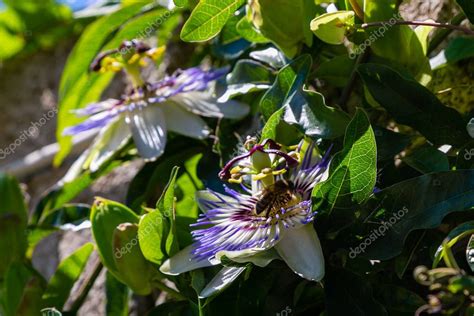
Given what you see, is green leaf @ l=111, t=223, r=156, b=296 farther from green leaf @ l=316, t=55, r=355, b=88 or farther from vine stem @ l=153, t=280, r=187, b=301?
green leaf @ l=316, t=55, r=355, b=88

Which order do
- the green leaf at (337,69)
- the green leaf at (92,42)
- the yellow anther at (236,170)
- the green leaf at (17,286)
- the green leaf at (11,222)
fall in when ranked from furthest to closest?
the green leaf at (92,42), the green leaf at (11,222), the green leaf at (17,286), the green leaf at (337,69), the yellow anther at (236,170)

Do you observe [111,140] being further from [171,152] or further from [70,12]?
[70,12]

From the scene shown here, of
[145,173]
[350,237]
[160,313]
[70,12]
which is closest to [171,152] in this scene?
[145,173]

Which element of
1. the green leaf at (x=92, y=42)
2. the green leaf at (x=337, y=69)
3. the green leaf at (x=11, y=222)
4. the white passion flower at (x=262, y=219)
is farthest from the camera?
the green leaf at (x=92, y=42)

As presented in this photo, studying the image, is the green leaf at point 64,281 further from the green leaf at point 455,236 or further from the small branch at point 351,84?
the green leaf at point 455,236

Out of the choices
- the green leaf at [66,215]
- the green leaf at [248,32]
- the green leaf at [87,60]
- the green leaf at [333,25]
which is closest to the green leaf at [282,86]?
the green leaf at [333,25]

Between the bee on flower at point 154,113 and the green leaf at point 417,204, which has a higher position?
the green leaf at point 417,204

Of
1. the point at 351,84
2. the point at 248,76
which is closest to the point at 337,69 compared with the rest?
the point at 351,84
